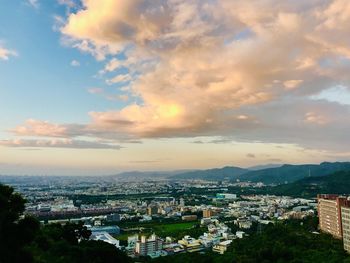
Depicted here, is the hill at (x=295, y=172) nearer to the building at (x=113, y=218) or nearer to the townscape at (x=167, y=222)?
the townscape at (x=167, y=222)

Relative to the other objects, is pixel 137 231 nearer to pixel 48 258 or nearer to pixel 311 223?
pixel 311 223

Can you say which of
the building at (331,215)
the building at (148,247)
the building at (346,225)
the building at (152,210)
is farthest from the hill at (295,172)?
the building at (346,225)

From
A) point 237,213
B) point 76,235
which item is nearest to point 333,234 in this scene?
point 76,235

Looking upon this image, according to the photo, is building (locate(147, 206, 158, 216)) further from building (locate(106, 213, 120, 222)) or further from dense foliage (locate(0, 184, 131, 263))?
dense foliage (locate(0, 184, 131, 263))

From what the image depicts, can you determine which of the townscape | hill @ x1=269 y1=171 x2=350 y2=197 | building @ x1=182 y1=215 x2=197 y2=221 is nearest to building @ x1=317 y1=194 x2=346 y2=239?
the townscape

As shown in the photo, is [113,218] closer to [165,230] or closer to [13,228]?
[165,230]

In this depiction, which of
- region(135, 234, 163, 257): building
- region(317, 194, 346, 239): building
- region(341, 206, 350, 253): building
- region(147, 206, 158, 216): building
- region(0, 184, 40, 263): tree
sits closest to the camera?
region(0, 184, 40, 263): tree
